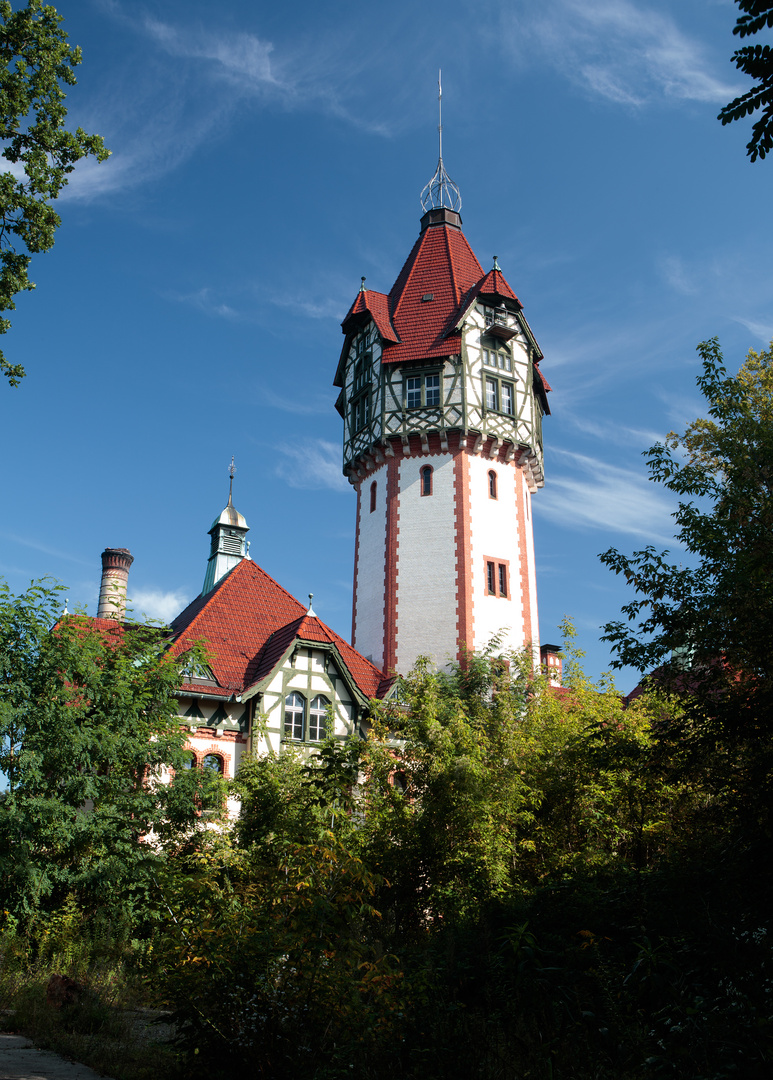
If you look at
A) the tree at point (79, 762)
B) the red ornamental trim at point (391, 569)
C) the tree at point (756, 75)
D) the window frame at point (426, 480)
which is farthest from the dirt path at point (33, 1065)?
the window frame at point (426, 480)

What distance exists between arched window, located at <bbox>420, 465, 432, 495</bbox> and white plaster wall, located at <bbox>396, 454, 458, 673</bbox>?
0.49ft

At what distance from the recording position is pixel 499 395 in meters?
31.9

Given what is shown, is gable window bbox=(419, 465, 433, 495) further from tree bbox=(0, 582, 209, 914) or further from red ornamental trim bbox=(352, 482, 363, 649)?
tree bbox=(0, 582, 209, 914)

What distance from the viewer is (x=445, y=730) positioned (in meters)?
16.4

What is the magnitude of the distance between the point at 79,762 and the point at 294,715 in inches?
347

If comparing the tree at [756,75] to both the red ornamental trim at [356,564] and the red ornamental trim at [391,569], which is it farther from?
the red ornamental trim at [356,564]

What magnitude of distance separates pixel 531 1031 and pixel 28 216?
11.9m

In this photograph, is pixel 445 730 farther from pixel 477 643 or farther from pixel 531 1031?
pixel 477 643

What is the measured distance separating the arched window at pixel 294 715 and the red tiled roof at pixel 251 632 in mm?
1046

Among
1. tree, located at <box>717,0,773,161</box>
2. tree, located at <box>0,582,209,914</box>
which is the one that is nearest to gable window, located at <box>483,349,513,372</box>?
tree, located at <box>0,582,209,914</box>

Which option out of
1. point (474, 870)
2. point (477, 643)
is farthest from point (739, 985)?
point (477, 643)

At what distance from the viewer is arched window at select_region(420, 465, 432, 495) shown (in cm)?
3059

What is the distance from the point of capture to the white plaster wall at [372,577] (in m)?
30.0

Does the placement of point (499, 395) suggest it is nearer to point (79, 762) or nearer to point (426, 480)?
point (426, 480)
